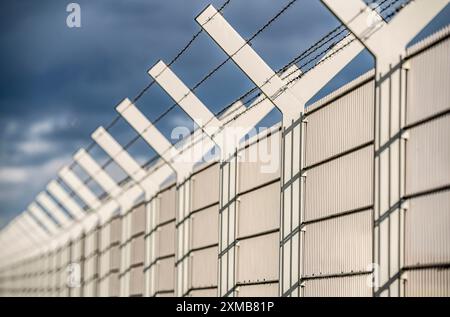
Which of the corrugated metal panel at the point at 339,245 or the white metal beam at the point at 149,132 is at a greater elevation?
the white metal beam at the point at 149,132

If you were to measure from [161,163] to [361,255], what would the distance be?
14950 millimetres

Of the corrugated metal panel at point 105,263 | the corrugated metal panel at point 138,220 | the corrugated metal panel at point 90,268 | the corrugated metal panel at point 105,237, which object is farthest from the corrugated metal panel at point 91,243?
the corrugated metal panel at point 138,220

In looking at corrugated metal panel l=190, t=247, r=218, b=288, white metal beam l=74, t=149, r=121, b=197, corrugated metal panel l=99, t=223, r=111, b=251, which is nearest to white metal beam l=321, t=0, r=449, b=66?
corrugated metal panel l=190, t=247, r=218, b=288

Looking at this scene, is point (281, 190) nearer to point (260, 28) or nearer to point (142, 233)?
point (260, 28)

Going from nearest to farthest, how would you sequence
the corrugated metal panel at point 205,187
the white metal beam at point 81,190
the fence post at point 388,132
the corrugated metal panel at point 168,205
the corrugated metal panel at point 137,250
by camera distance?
the fence post at point 388,132 → the corrugated metal panel at point 205,187 → the corrugated metal panel at point 168,205 → the corrugated metal panel at point 137,250 → the white metal beam at point 81,190

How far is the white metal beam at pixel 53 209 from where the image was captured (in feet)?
168

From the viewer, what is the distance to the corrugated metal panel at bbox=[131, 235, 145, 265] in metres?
35.2

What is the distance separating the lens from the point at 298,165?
A: 21.9m

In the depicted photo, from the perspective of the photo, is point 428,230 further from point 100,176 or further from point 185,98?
point 100,176

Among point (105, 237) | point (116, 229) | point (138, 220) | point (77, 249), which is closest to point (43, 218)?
point (77, 249)

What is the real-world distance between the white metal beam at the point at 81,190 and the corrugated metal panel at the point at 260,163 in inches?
745

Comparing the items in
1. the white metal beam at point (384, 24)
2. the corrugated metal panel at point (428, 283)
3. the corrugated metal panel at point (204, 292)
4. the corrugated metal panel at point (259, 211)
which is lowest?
the corrugated metal panel at point (428, 283)

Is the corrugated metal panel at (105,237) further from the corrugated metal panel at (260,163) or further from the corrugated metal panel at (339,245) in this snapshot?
the corrugated metal panel at (339,245)

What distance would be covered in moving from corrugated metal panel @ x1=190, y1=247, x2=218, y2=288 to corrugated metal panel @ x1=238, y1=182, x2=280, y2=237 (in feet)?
6.99
